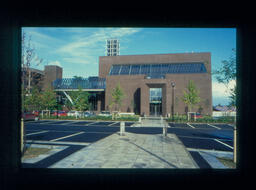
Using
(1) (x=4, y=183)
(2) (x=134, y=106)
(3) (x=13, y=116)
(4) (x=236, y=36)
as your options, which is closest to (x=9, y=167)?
(1) (x=4, y=183)

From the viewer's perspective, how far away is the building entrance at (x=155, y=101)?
3872 cm

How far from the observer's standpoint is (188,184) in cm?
398

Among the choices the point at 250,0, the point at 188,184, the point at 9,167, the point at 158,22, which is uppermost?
the point at 250,0

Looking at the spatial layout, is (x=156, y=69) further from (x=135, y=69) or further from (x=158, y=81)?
(x=158, y=81)

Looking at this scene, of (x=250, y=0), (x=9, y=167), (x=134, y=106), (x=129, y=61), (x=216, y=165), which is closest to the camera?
(x=250, y=0)

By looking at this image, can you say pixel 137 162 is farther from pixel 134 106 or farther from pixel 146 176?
pixel 134 106

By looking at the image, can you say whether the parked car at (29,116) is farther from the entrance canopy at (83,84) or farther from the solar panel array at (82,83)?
the solar panel array at (82,83)

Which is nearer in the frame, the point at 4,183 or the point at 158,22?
the point at 4,183

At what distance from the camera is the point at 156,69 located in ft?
152

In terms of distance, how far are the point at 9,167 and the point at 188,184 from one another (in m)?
4.36

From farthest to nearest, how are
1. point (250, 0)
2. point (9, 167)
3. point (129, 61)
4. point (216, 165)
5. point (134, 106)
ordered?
point (129, 61), point (134, 106), point (216, 165), point (9, 167), point (250, 0)

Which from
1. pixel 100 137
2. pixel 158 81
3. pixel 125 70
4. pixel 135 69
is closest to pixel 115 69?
pixel 125 70

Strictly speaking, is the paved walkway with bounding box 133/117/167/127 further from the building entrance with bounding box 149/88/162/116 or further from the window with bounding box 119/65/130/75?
the window with bounding box 119/65/130/75

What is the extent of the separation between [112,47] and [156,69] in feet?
385
